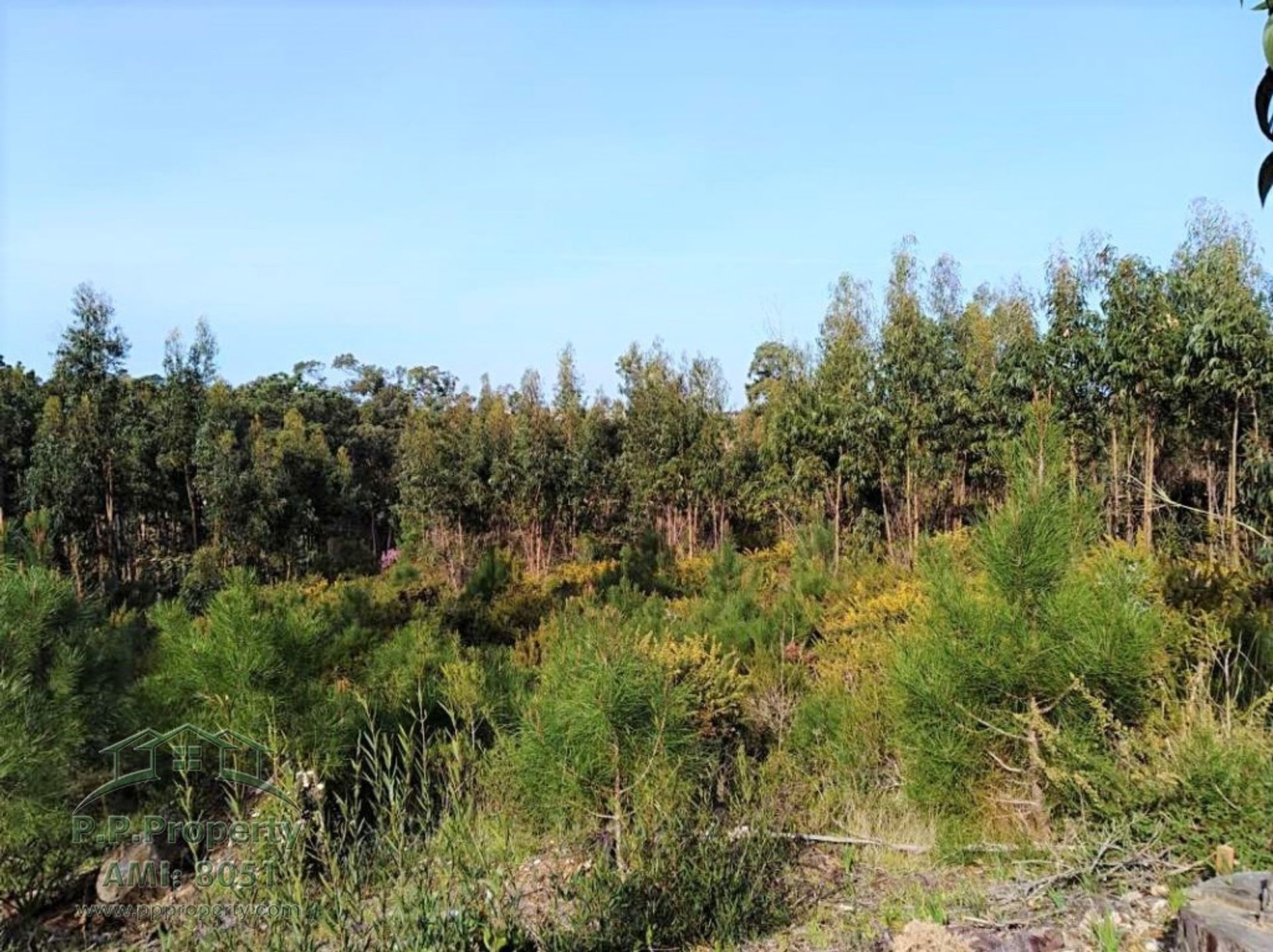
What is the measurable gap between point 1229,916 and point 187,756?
324cm

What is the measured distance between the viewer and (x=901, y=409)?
1090 cm

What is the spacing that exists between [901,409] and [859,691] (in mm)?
6952

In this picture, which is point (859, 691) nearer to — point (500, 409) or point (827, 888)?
point (827, 888)

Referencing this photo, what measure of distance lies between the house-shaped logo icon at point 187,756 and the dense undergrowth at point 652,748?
0.10 m

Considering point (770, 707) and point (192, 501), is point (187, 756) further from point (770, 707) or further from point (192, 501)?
point (192, 501)

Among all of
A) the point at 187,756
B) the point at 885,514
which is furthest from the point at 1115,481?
the point at 187,756

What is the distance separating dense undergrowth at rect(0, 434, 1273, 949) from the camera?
8.04ft

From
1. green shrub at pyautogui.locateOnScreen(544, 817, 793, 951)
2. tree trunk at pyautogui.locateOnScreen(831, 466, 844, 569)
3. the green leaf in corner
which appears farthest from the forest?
the green leaf in corner

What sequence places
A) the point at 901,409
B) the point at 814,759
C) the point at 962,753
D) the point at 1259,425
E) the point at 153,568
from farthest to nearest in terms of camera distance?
the point at 153,568
the point at 901,409
the point at 1259,425
the point at 814,759
the point at 962,753

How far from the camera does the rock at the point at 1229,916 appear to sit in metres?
1.93

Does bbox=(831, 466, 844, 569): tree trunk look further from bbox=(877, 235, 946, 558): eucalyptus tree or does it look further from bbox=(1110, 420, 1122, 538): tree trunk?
bbox=(1110, 420, 1122, 538): tree trunk

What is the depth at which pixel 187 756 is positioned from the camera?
10.7 ft

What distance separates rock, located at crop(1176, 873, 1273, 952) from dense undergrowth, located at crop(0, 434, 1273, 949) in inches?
15.3

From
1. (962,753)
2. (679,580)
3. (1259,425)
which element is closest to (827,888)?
(962,753)
